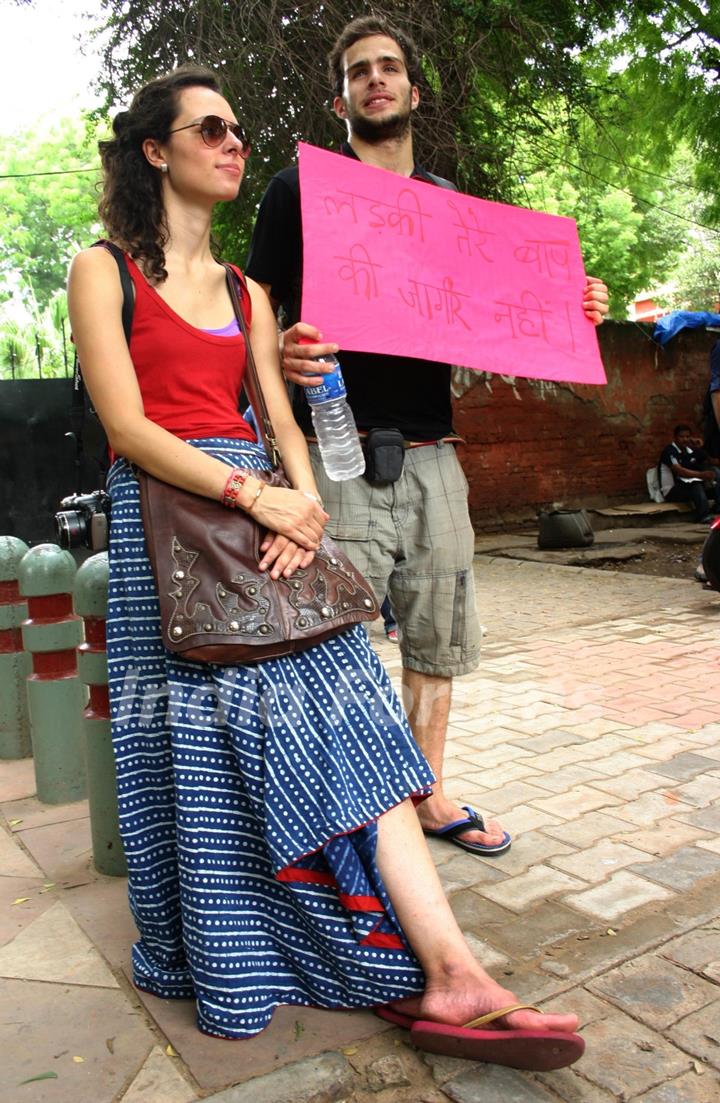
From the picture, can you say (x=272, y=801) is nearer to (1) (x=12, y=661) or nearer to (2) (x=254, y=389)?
(2) (x=254, y=389)

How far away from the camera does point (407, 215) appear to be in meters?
2.79

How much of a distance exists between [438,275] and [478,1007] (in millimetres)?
1978

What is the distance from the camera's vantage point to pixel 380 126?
2.70 metres

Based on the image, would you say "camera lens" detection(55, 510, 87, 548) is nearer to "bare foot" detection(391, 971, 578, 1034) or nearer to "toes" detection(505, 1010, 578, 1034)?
"bare foot" detection(391, 971, 578, 1034)

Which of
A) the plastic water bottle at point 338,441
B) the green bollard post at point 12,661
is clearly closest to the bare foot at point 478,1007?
the plastic water bottle at point 338,441

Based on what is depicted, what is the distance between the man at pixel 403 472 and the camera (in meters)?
2.67

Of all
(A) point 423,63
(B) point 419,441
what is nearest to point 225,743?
(B) point 419,441

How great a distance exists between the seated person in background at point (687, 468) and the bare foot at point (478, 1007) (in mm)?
11474

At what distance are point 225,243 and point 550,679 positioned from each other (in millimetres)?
7465

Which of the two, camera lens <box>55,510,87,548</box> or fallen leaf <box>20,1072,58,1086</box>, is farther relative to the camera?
camera lens <box>55,510,87,548</box>

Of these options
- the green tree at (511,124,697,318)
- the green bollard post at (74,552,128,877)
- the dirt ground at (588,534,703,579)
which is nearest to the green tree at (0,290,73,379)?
the dirt ground at (588,534,703,579)

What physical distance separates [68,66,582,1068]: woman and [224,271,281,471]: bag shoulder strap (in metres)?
0.04

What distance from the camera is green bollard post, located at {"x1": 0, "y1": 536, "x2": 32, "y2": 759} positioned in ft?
13.0

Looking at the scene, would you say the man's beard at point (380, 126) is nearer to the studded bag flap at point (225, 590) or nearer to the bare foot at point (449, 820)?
the studded bag flap at point (225, 590)
